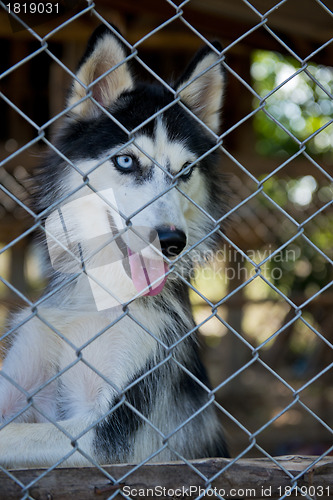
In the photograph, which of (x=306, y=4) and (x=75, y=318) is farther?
(x=306, y=4)

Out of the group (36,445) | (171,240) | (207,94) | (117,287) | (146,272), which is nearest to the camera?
(36,445)

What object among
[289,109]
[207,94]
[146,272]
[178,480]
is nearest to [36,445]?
[178,480]

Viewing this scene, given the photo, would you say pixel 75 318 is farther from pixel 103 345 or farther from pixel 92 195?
pixel 92 195

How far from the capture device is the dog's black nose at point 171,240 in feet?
6.33

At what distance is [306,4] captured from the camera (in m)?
3.37

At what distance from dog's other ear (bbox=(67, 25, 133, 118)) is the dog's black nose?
610 mm

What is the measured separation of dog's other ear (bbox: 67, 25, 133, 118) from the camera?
1.99 metres

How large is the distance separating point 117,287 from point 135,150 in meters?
0.60

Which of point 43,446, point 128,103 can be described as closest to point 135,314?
point 43,446

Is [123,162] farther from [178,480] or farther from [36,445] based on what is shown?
[178,480]

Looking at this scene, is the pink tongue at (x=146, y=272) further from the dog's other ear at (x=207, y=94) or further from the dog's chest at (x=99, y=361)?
the dog's other ear at (x=207, y=94)

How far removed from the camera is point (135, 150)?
2.22 meters

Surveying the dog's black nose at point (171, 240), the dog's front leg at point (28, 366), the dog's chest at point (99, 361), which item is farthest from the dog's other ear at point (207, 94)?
the dog's front leg at point (28, 366)

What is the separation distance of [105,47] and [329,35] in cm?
234
